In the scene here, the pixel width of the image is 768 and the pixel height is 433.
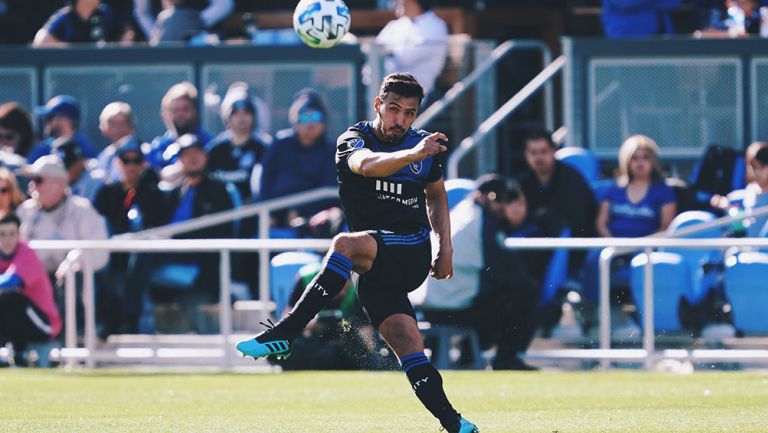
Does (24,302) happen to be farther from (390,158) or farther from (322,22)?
(390,158)

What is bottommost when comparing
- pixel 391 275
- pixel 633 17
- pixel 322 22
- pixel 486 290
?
pixel 486 290

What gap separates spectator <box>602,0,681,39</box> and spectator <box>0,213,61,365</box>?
6.35 meters

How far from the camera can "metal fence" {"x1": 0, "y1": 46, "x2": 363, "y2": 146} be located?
1614 cm

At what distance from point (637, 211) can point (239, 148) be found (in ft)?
12.9

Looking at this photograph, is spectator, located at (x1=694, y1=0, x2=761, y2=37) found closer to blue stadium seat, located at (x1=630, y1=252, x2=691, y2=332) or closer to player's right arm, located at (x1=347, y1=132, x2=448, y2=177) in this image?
blue stadium seat, located at (x1=630, y1=252, x2=691, y2=332)

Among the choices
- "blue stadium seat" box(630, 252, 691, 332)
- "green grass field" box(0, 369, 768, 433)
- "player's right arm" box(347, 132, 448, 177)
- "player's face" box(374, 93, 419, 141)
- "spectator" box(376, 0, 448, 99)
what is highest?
"spectator" box(376, 0, 448, 99)

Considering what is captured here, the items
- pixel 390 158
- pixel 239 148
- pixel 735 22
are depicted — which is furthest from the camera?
pixel 735 22

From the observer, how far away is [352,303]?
43.5 feet

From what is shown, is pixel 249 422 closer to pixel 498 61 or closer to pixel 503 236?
pixel 503 236

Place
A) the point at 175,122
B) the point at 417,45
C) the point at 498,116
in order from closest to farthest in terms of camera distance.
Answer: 1. the point at 175,122
2. the point at 417,45
3. the point at 498,116

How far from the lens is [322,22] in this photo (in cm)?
1070

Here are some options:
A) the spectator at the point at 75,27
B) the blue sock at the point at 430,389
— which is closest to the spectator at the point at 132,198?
the spectator at the point at 75,27

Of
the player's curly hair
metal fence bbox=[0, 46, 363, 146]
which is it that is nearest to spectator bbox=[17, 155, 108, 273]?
metal fence bbox=[0, 46, 363, 146]

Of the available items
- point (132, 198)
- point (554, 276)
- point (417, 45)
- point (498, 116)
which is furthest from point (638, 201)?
point (132, 198)
